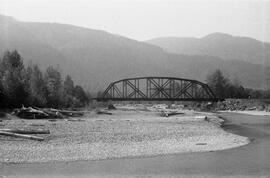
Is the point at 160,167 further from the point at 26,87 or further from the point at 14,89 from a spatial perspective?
the point at 26,87

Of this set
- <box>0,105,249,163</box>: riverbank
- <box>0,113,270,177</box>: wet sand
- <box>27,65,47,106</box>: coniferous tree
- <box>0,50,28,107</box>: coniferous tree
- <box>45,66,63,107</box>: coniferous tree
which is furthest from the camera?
<box>45,66,63,107</box>: coniferous tree

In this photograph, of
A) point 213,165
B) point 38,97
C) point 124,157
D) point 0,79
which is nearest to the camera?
point 213,165

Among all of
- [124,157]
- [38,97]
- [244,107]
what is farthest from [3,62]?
[244,107]

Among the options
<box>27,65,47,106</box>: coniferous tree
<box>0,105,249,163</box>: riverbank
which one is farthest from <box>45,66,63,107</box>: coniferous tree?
<box>0,105,249,163</box>: riverbank

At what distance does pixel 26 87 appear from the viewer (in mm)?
48312

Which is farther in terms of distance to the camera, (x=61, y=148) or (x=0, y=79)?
(x=0, y=79)

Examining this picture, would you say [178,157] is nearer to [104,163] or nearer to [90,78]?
[104,163]

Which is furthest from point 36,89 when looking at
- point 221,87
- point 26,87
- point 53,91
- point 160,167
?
point 221,87

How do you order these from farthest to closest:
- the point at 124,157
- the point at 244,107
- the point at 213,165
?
the point at 244,107 < the point at 124,157 < the point at 213,165

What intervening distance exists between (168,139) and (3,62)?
39.8 m

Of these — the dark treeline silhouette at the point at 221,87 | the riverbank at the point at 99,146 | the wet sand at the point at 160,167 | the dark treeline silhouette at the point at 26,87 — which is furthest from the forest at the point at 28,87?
the dark treeline silhouette at the point at 221,87

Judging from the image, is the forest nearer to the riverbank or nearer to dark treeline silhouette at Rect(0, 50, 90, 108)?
dark treeline silhouette at Rect(0, 50, 90, 108)

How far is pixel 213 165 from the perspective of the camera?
16.0 meters

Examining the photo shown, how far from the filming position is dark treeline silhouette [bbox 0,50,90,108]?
4575 cm
